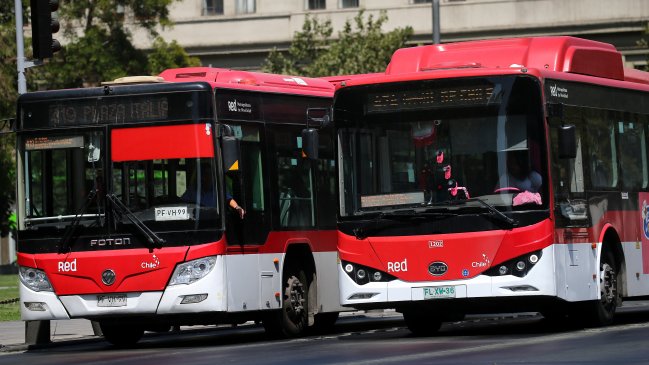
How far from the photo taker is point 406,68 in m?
20.3

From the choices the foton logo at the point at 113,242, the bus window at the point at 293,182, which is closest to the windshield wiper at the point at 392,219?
the bus window at the point at 293,182

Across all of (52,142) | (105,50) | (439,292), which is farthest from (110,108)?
(105,50)

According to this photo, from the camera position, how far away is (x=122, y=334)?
20.9 metres

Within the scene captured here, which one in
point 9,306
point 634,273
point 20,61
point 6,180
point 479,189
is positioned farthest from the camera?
point 6,180

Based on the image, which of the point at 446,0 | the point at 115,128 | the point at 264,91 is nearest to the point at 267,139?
the point at 264,91

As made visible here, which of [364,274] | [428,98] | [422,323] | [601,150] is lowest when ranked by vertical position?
[422,323]

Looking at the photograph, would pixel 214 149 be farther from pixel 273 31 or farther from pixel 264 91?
pixel 273 31

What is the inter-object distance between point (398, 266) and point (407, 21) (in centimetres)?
4295

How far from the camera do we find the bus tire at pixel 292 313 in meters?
20.6

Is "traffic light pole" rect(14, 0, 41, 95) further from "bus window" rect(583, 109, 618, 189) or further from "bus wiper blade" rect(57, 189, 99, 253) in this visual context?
"bus window" rect(583, 109, 618, 189)

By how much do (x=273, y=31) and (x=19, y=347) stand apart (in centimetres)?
4350

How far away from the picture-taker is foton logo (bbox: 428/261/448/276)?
18656mm

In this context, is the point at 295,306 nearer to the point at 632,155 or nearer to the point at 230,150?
the point at 230,150

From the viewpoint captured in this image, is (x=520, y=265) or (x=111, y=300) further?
(x=111, y=300)
